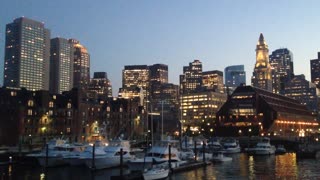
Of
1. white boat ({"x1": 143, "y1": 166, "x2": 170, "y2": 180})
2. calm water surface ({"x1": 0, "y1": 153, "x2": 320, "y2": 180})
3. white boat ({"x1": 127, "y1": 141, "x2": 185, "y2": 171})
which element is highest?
white boat ({"x1": 127, "y1": 141, "x2": 185, "y2": 171})

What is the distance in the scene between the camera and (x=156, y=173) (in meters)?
62.7

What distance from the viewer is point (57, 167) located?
3255 inches

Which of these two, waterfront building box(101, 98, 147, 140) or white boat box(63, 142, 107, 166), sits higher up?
waterfront building box(101, 98, 147, 140)

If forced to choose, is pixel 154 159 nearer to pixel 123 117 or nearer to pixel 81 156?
pixel 81 156

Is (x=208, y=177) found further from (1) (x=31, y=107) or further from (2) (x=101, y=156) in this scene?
(1) (x=31, y=107)

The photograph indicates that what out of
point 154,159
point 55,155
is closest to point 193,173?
point 154,159

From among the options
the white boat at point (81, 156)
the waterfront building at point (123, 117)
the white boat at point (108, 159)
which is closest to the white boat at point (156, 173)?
the white boat at point (108, 159)

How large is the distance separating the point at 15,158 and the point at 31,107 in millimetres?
53810

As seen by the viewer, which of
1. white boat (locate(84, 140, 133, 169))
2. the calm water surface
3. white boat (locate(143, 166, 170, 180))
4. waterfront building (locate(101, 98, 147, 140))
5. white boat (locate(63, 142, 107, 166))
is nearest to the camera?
white boat (locate(143, 166, 170, 180))

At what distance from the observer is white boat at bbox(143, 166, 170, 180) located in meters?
61.1

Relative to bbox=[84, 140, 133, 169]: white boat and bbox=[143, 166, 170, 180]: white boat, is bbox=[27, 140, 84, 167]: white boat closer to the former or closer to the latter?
bbox=[84, 140, 133, 169]: white boat

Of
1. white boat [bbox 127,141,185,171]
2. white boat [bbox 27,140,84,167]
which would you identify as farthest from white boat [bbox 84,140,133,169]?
white boat [bbox 27,140,84,167]

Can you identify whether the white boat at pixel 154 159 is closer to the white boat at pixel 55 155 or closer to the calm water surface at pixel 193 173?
the calm water surface at pixel 193 173

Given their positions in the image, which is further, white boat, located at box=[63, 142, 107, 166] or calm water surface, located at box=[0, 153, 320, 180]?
white boat, located at box=[63, 142, 107, 166]
